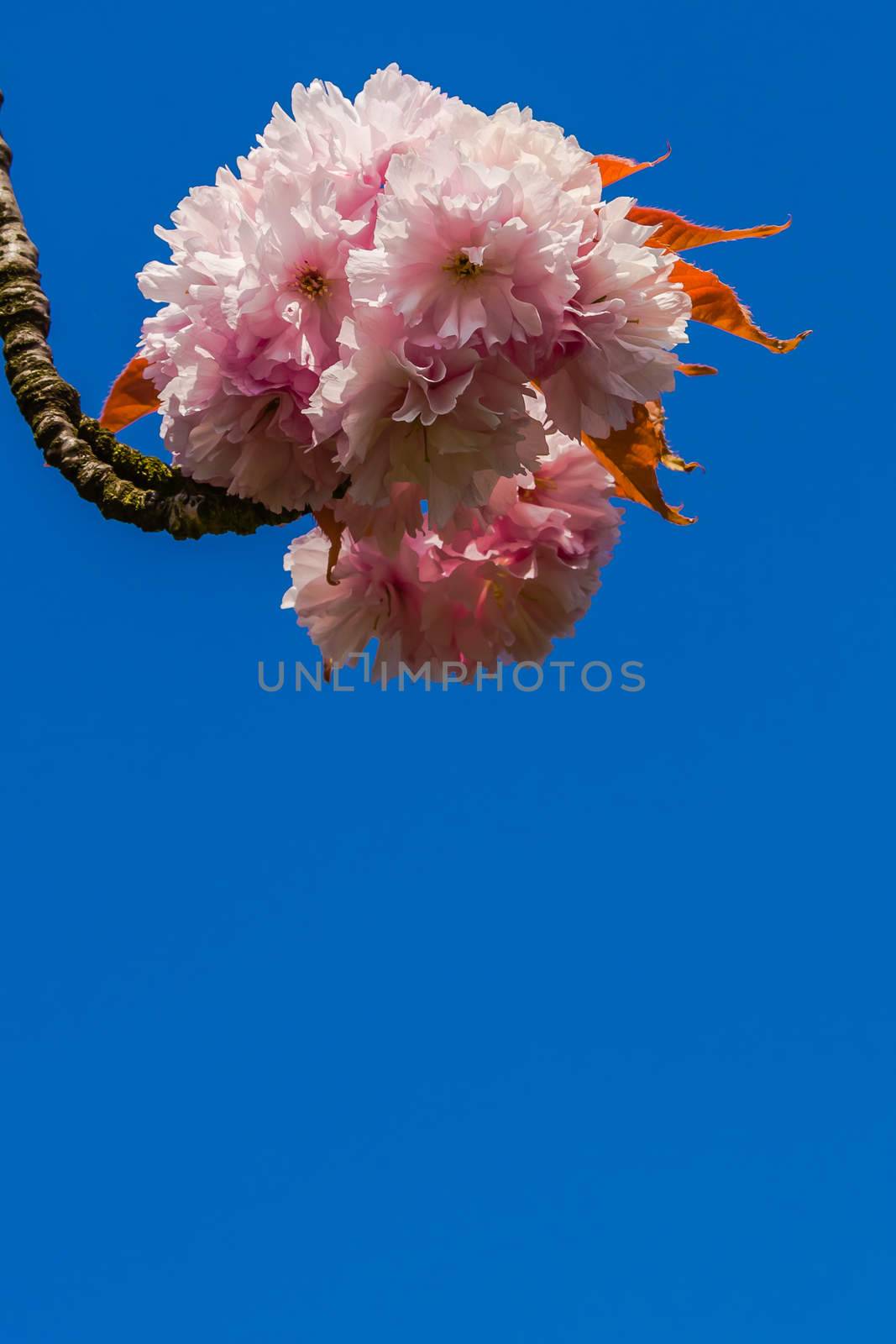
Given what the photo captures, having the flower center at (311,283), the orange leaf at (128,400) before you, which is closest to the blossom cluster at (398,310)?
the flower center at (311,283)

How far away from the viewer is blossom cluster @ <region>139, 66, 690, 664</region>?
945 millimetres

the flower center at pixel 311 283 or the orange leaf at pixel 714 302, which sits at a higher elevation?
the orange leaf at pixel 714 302

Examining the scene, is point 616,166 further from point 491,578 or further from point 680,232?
point 491,578

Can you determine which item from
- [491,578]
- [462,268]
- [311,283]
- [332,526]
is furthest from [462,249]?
[491,578]

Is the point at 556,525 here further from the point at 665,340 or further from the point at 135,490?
the point at 135,490

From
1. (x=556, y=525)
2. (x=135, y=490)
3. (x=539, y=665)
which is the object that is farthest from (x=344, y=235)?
(x=539, y=665)

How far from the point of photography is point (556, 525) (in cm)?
128

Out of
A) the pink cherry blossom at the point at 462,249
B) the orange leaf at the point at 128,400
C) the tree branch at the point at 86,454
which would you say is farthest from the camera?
the orange leaf at the point at 128,400

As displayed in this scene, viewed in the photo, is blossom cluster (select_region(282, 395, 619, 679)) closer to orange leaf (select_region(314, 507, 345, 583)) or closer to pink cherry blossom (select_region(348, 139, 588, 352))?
orange leaf (select_region(314, 507, 345, 583))

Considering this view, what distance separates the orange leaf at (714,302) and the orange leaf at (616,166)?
0.29 feet

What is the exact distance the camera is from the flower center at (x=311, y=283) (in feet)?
3.26

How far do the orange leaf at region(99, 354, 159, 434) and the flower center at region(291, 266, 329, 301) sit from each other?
0.29 metres

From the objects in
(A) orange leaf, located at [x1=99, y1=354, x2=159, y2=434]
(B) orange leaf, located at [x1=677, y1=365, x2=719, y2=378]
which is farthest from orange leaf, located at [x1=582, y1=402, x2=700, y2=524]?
(A) orange leaf, located at [x1=99, y1=354, x2=159, y2=434]

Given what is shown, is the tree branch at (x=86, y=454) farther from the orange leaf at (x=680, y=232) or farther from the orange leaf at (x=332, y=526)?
the orange leaf at (x=680, y=232)
